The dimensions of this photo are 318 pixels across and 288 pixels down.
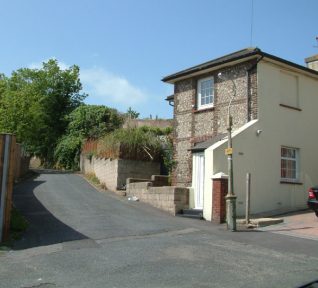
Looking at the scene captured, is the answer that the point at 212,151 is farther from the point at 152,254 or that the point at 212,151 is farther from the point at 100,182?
the point at 100,182

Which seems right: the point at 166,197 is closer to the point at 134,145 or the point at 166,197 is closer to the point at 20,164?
the point at 134,145

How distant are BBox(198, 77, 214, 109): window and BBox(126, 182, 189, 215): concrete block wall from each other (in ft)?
13.8

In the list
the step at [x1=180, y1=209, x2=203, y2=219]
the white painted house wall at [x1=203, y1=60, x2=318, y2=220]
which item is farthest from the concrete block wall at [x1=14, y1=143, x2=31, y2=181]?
the white painted house wall at [x1=203, y1=60, x2=318, y2=220]

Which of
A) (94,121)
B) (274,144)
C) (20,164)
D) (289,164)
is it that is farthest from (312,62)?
(94,121)

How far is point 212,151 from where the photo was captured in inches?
641

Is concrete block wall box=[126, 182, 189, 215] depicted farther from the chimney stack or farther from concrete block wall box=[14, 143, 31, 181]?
the chimney stack

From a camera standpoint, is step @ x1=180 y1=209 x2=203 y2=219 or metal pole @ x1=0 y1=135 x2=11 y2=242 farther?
step @ x1=180 y1=209 x2=203 y2=219

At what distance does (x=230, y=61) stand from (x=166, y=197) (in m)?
5.88

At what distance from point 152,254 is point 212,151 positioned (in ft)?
23.0

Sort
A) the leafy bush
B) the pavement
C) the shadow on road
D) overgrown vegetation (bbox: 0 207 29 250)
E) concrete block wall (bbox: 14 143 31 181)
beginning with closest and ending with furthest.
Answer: overgrown vegetation (bbox: 0 207 29 250) < the shadow on road < the pavement < concrete block wall (bbox: 14 143 31 181) < the leafy bush

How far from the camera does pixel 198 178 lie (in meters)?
17.7

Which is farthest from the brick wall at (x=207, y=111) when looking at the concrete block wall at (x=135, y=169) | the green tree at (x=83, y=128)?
the green tree at (x=83, y=128)

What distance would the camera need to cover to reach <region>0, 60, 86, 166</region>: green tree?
36000mm

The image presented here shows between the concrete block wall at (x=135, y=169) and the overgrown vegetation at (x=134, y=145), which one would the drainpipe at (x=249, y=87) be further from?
the concrete block wall at (x=135, y=169)
